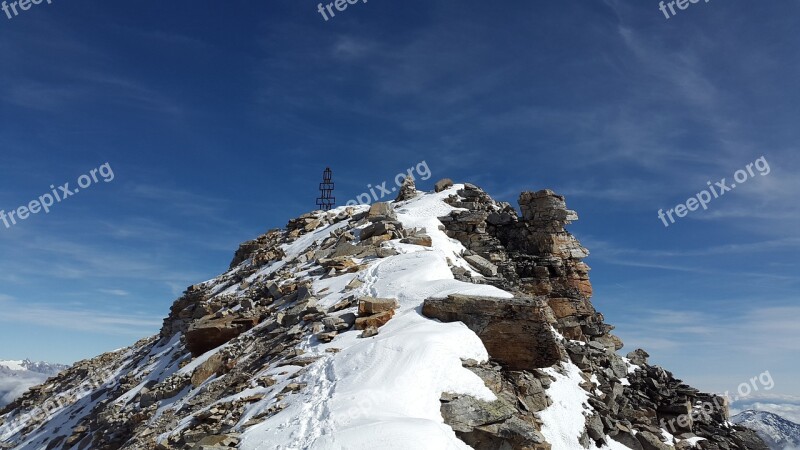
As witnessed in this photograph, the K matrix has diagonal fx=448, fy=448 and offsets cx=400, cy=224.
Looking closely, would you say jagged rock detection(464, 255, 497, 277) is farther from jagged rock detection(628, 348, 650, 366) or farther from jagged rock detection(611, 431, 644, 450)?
jagged rock detection(628, 348, 650, 366)

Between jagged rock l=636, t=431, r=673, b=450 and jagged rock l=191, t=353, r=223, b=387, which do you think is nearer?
jagged rock l=636, t=431, r=673, b=450

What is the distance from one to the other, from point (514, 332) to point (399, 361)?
5368mm

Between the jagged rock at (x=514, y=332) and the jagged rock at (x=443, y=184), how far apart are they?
82.4 ft

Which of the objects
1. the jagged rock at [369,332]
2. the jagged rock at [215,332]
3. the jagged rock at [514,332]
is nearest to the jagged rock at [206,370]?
the jagged rock at [215,332]

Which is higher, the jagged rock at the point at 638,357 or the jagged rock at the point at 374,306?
the jagged rock at the point at 638,357

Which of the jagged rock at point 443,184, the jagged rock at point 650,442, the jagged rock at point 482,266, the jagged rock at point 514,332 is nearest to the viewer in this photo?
the jagged rock at point 514,332

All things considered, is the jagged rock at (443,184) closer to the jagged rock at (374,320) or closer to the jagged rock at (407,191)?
the jagged rock at (407,191)

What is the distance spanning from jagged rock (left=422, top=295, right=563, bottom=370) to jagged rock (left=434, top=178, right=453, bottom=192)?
2510 centimetres

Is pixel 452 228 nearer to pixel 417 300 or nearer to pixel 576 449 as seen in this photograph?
pixel 417 300

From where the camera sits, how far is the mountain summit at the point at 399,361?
482 inches

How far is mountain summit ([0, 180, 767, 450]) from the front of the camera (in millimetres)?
12234

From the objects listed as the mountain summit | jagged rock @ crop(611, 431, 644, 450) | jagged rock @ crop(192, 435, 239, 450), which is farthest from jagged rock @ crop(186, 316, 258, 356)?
jagged rock @ crop(611, 431, 644, 450)

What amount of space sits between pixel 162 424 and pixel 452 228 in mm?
21823

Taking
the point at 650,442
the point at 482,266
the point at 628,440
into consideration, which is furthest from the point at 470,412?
the point at 482,266
